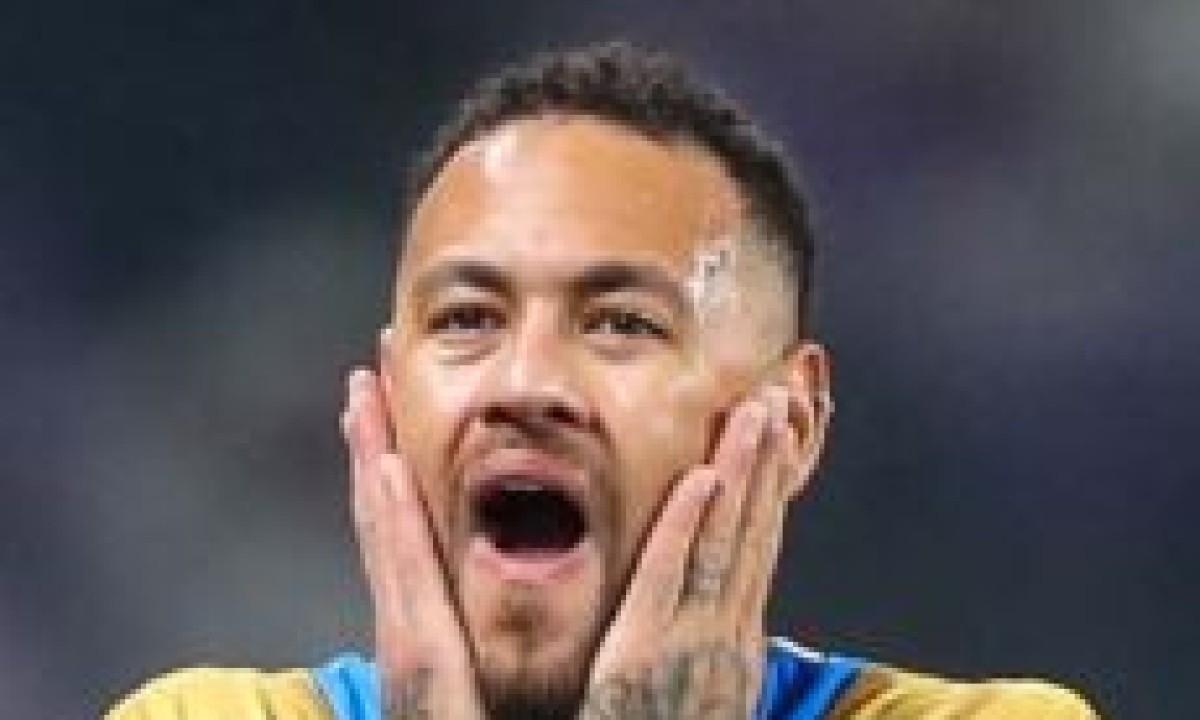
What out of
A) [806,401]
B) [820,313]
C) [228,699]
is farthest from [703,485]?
[820,313]

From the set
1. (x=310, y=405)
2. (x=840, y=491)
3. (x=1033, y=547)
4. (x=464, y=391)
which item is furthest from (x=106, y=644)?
(x=464, y=391)

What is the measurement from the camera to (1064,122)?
4516 millimetres

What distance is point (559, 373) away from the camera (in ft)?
7.93

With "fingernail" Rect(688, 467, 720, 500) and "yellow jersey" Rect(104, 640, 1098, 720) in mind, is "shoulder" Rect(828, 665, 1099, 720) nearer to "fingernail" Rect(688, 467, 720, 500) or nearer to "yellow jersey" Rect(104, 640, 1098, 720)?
"yellow jersey" Rect(104, 640, 1098, 720)

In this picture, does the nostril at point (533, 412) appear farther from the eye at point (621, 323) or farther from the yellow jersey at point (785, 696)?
the yellow jersey at point (785, 696)

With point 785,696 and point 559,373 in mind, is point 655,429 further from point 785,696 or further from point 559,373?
point 785,696

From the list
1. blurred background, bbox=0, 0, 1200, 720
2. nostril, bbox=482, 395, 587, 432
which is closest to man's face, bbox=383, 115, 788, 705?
nostril, bbox=482, 395, 587, 432

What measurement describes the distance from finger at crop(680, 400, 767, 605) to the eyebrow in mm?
139

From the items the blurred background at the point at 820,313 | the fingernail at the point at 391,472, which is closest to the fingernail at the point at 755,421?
the fingernail at the point at 391,472

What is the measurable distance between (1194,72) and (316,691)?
2.40 metres

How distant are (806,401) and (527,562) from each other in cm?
38

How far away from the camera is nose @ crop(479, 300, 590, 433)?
2402mm

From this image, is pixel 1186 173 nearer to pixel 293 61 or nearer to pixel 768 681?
pixel 293 61

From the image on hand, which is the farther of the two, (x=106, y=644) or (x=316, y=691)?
(x=106, y=644)
